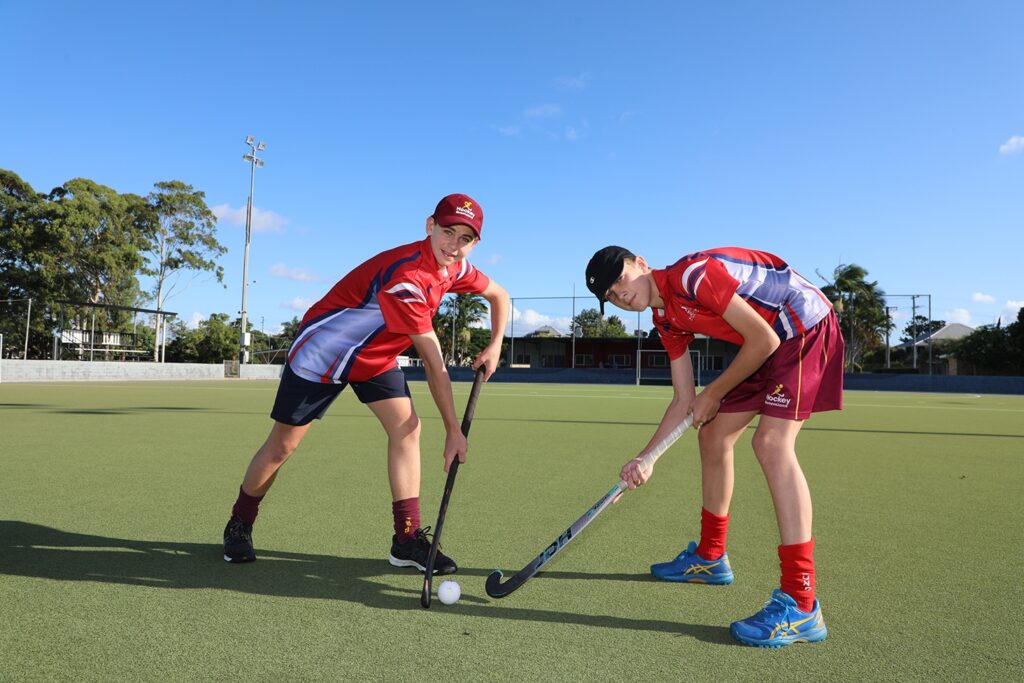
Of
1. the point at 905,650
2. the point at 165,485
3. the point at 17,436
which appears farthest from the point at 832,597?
the point at 17,436

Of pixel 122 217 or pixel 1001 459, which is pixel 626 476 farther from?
pixel 122 217

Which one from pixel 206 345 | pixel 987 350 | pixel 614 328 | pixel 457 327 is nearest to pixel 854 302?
pixel 987 350

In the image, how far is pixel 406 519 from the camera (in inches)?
139

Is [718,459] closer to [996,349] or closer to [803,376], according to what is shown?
[803,376]

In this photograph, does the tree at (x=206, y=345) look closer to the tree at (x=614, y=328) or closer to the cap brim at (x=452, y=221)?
the tree at (x=614, y=328)

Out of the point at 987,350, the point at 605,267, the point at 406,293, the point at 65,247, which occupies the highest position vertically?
the point at 65,247

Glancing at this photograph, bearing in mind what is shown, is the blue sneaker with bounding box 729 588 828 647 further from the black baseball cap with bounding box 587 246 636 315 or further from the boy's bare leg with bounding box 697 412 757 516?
the black baseball cap with bounding box 587 246 636 315

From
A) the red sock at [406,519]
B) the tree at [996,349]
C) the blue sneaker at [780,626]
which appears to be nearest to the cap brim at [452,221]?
the red sock at [406,519]

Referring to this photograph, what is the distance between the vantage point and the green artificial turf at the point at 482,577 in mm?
2320

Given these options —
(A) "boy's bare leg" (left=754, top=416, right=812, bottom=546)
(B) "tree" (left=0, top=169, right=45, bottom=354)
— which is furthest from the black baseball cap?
(B) "tree" (left=0, top=169, right=45, bottom=354)

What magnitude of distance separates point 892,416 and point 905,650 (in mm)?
14225

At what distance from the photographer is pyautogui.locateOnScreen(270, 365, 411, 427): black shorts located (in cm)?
347

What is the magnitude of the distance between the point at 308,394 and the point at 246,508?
0.69 meters

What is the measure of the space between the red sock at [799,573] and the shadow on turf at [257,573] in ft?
0.99
